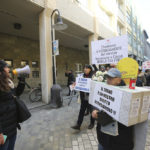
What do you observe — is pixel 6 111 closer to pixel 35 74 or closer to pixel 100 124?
pixel 100 124

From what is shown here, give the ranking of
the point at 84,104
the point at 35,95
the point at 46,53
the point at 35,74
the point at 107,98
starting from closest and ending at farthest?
the point at 107,98
the point at 84,104
the point at 46,53
the point at 35,95
the point at 35,74

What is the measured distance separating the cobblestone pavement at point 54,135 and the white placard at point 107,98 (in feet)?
5.19

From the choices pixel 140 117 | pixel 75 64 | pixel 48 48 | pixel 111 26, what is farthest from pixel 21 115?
Answer: pixel 111 26

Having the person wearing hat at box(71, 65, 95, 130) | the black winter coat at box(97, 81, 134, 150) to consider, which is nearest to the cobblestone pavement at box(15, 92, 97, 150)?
the person wearing hat at box(71, 65, 95, 130)

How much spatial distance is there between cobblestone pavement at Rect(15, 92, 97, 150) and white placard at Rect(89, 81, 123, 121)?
5.19 ft

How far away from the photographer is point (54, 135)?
9.80 ft

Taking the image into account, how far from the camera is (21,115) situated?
1.66 meters

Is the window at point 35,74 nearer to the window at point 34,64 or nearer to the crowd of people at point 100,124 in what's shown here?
the window at point 34,64

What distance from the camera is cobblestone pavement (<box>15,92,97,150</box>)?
2.56 meters

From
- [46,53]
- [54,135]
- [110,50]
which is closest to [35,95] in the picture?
[46,53]

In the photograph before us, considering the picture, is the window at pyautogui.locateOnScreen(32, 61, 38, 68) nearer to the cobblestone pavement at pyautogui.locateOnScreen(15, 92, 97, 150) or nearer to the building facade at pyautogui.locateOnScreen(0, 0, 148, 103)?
the building facade at pyautogui.locateOnScreen(0, 0, 148, 103)

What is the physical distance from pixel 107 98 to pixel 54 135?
232 cm

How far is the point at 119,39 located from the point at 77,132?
106 inches

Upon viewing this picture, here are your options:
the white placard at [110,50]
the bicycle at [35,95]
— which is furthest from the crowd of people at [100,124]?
the bicycle at [35,95]
